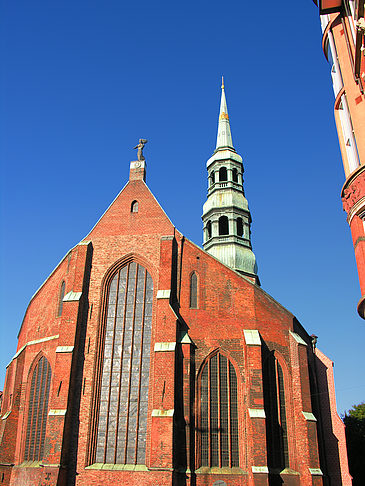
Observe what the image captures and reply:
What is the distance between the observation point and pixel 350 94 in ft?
45.5

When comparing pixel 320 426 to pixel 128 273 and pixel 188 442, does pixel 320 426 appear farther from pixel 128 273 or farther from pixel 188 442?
pixel 128 273

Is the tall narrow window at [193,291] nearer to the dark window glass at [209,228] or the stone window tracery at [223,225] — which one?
the stone window tracery at [223,225]

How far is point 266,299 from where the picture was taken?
24.7 metres

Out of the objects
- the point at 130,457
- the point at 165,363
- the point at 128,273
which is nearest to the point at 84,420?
the point at 130,457

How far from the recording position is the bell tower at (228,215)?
35969 mm

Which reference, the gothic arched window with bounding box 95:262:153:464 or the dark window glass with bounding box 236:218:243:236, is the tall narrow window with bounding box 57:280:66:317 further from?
the dark window glass with bounding box 236:218:243:236

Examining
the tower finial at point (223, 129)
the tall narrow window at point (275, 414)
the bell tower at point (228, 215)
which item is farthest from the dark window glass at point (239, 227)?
the tall narrow window at point (275, 414)

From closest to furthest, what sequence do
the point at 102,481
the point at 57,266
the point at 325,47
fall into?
the point at 325,47 < the point at 102,481 < the point at 57,266

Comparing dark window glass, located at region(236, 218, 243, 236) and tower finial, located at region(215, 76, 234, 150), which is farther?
tower finial, located at region(215, 76, 234, 150)

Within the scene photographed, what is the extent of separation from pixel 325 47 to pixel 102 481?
20.0 metres

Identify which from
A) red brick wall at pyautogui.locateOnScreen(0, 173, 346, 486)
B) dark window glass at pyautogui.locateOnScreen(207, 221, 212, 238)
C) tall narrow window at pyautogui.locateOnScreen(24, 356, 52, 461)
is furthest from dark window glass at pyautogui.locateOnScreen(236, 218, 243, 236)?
tall narrow window at pyautogui.locateOnScreen(24, 356, 52, 461)

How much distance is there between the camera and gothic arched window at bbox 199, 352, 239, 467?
851 inches

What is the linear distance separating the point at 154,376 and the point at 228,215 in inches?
697

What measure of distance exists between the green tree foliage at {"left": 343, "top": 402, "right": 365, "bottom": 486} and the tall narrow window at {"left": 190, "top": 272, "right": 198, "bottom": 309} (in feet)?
77.1
